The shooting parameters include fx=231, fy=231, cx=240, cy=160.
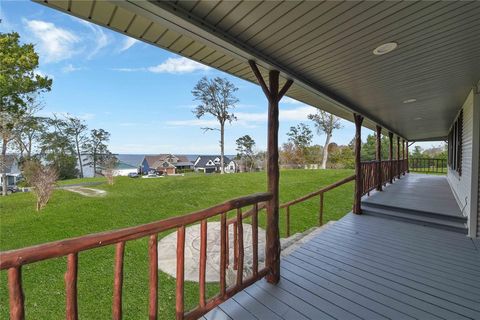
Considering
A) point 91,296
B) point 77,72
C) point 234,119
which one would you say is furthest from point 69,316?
point 234,119

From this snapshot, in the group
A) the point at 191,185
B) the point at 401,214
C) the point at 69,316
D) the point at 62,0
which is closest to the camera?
the point at 69,316

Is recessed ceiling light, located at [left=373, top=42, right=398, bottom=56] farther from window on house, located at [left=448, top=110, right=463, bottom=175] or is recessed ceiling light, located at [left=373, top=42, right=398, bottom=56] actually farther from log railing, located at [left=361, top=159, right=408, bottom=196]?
window on house, located at [left=448, top=110, right=463, bottom=175]

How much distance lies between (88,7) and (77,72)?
13.2 metres

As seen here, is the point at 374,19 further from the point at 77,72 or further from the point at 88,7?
the point at 77,72

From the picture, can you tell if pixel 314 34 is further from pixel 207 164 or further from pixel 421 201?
pixel 207 164

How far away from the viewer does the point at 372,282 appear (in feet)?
8.14

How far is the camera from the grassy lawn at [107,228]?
3557 mm

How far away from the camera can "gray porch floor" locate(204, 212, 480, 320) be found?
2029mm

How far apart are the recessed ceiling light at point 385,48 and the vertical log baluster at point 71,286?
2.86m

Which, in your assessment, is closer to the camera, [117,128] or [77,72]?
[77,72]

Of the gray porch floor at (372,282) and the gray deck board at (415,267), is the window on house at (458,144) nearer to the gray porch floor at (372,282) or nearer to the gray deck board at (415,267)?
the gray porch floor at (372,282)

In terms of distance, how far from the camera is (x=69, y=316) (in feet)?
4.24

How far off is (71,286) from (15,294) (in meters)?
0.24

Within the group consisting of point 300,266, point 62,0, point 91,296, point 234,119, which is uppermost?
point 234,119
